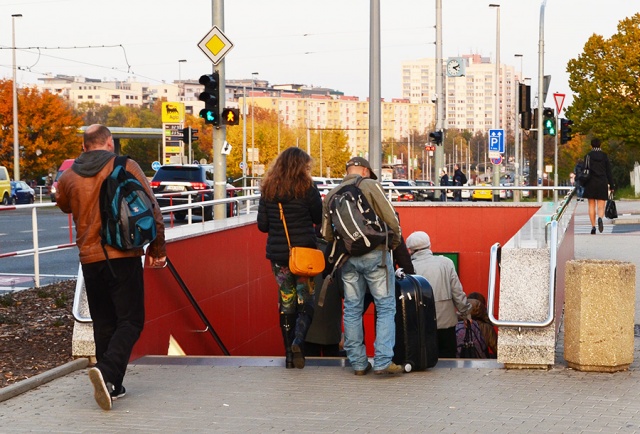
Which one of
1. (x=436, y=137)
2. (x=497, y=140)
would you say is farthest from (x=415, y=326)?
(x=497, y=140)

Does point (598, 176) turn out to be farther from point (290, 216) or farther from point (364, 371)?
point (364, 371)

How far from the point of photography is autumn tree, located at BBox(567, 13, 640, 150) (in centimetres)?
5341

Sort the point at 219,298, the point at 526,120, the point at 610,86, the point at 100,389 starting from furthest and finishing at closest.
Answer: the point at 610,86 → the point at 526,120 → the point at 219,298 → the point at 100,389

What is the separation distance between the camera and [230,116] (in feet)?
57.6

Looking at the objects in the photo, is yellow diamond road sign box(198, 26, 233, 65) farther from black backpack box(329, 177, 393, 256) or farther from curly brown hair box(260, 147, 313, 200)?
black backpack box(329, 177, 393, 256)

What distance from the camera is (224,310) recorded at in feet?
42.7

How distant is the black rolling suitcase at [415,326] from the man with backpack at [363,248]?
0.57 ft

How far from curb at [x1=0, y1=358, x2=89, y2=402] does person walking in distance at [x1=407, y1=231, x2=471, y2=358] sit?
3.54m

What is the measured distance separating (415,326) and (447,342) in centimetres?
227

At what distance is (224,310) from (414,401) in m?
6.01

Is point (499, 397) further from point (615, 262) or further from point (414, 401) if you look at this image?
point (615, 262)

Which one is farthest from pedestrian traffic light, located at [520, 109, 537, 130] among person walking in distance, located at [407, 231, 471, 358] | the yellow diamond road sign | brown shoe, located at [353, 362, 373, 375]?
brown shoe, located at [353, 362, 373, 375]

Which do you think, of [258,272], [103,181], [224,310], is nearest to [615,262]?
[103,181]

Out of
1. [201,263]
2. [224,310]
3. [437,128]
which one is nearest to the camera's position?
[201,263]
